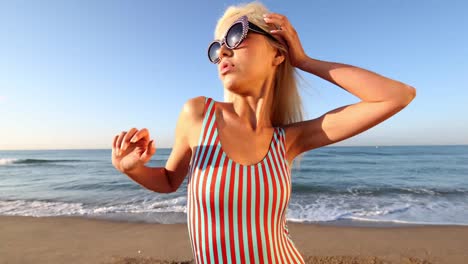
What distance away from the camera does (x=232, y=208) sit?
118 cm

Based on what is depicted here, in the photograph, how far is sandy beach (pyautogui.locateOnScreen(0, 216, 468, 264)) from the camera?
552cm

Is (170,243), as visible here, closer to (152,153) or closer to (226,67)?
(152,153)

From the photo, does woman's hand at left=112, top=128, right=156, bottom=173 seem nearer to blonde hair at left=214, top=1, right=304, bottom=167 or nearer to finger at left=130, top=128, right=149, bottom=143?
finger at left=130, top=128, right=149, bottom=143

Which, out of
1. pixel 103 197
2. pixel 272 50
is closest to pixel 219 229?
pixel 272 50

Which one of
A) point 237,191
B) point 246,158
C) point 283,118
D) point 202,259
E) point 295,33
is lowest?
point 202,259

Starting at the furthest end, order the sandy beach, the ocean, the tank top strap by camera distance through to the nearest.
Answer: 1. the ocean
2. the sandy beach
3. the tank top strap

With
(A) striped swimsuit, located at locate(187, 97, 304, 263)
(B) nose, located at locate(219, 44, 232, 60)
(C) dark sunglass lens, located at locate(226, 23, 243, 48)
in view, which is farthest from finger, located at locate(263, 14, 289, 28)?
(A) striped swimsuit, located at locate(187, 97, 304, 263)

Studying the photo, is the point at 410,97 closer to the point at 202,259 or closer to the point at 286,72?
the point at 286,72

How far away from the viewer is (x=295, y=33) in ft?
5.03

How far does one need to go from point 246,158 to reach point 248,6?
2.80 ft

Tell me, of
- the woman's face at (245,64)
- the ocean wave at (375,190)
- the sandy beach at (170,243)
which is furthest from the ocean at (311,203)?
the woman's face at (245,64)

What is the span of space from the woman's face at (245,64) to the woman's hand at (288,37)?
0.29 ft

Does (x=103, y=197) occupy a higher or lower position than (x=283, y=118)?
lower

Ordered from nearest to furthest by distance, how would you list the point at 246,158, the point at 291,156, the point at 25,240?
the point at 246,158 < the point at 291,156 < the point at 25,240
